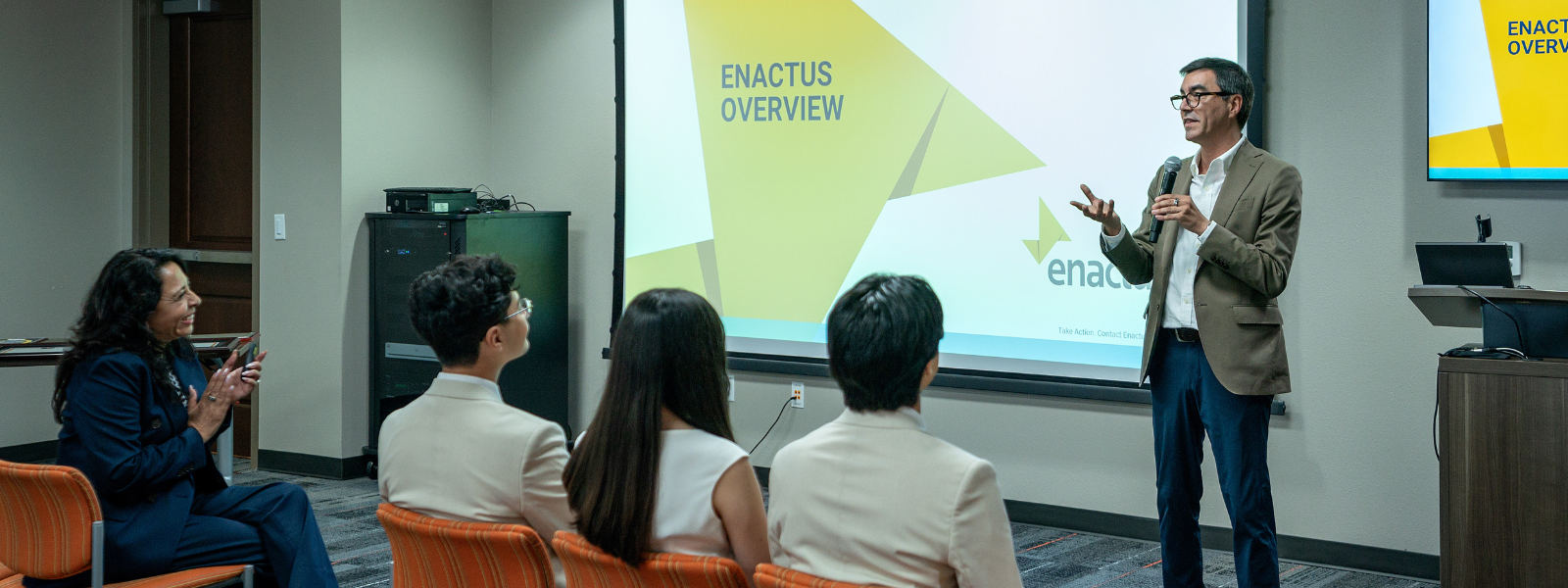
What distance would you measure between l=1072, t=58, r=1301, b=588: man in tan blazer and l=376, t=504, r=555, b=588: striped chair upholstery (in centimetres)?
165

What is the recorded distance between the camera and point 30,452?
219 inches

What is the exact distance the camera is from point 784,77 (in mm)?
4812

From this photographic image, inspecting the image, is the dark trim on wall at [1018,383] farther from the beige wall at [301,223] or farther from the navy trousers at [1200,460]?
the beige wall at [301,223]

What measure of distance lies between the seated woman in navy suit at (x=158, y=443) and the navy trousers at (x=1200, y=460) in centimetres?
206

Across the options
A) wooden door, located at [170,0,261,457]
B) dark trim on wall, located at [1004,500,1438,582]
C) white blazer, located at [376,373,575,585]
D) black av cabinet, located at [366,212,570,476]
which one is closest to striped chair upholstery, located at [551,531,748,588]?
white blazer, located at [376,373,575,585]

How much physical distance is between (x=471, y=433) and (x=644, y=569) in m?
0.48

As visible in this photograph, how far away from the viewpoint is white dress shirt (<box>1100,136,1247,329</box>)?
2.99 meters

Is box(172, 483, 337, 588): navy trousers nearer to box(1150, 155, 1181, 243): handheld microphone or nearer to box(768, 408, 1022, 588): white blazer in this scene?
box(768, 408, 1022, 588): white blazer

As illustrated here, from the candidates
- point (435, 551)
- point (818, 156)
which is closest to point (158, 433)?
point (435, 551)

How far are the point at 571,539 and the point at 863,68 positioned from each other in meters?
3.20

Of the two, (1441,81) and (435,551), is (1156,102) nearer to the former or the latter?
(1441,81)

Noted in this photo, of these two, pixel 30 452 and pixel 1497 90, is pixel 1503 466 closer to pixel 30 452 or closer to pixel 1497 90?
pixel 1497 90

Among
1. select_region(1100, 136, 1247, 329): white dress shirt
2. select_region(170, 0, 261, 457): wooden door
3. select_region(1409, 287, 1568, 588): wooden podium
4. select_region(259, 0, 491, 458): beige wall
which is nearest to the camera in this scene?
select_region(1409, 287, 1568, 588): wooden podium

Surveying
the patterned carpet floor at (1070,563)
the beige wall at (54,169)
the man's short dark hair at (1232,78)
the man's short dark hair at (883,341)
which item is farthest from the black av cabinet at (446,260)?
the man's short dark hair at (883,341)
